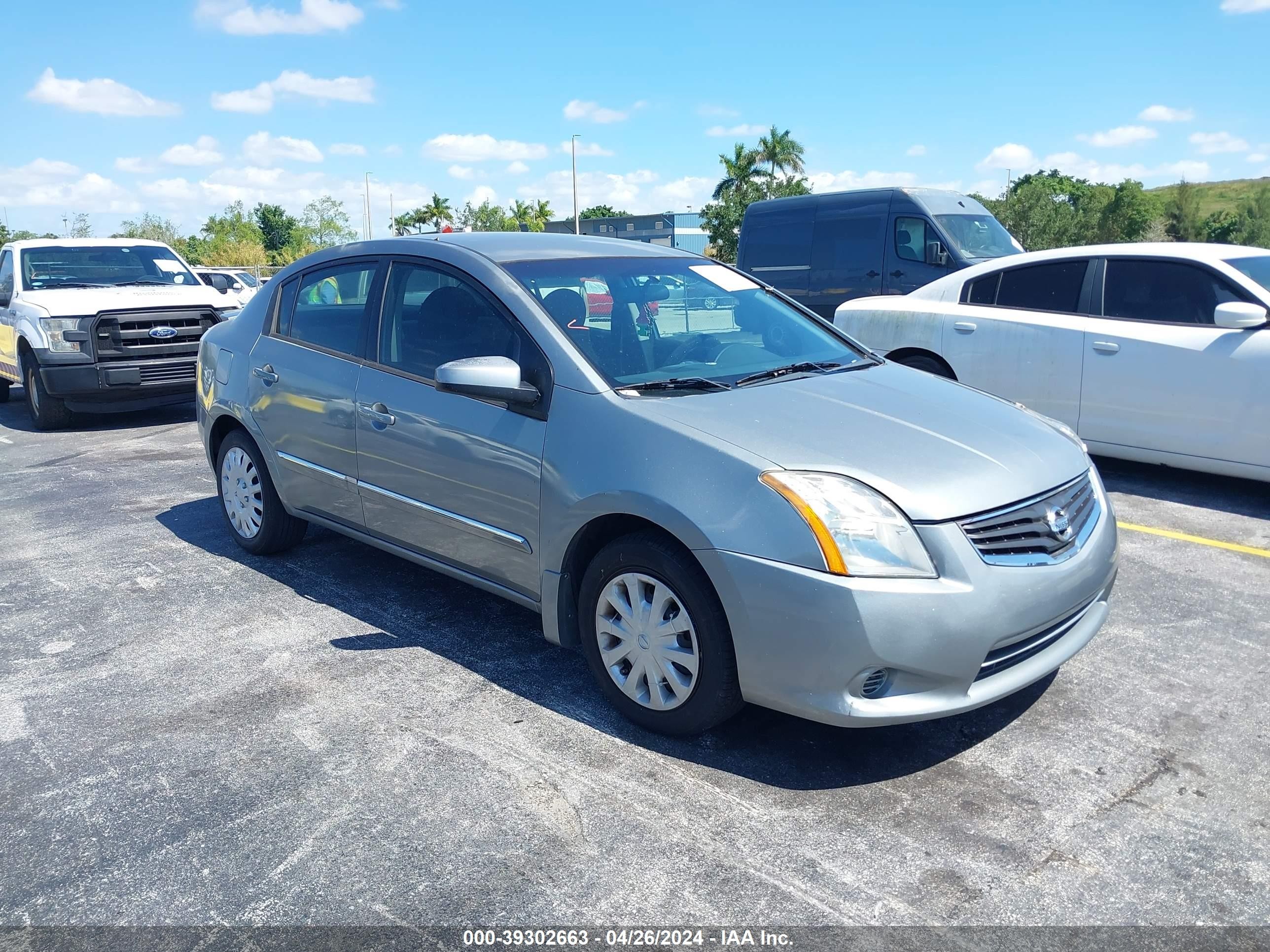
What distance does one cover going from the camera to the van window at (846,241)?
11.9 meters

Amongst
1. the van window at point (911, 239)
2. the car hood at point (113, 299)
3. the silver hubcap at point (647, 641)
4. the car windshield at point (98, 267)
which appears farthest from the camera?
the van window at point (911, 239)

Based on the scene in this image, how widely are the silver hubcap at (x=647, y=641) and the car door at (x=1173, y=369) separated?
443cm

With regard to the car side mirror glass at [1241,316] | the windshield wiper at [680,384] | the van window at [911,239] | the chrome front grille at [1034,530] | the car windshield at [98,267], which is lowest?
the chrome front grille at [1034,530]

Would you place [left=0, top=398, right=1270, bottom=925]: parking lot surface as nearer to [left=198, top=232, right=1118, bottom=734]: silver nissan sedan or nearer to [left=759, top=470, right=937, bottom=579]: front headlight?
[left=198, top=232, right=1118, bottom=734]: silver nissan sedan

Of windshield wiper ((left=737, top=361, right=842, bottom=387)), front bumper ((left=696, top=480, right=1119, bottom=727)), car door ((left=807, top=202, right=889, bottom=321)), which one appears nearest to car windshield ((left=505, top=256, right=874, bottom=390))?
windshield wiper ((left=737, top=361, right=842, bottom=387))

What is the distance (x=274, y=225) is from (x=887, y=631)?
10194 centimetres

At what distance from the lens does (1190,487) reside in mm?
6621

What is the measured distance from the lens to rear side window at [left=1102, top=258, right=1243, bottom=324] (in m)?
6.25

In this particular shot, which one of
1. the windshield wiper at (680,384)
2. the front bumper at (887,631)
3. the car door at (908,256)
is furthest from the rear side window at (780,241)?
the front bumper at (887,631)

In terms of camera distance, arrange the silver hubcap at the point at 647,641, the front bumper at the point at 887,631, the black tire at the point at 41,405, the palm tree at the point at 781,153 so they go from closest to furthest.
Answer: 1. the front bumper at the point at 887,631
2. the silver hubcap at the point at 647,641
3. the black tire at the point at 41,405
4. the palm tree at the point at 781,153

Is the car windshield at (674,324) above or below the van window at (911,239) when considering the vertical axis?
below

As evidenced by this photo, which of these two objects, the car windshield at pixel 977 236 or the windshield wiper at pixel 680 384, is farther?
the car windshield at pixel 977 236

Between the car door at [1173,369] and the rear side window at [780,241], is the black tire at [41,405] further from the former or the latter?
the car door at [1173,369]

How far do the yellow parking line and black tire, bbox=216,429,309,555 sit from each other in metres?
4.43
